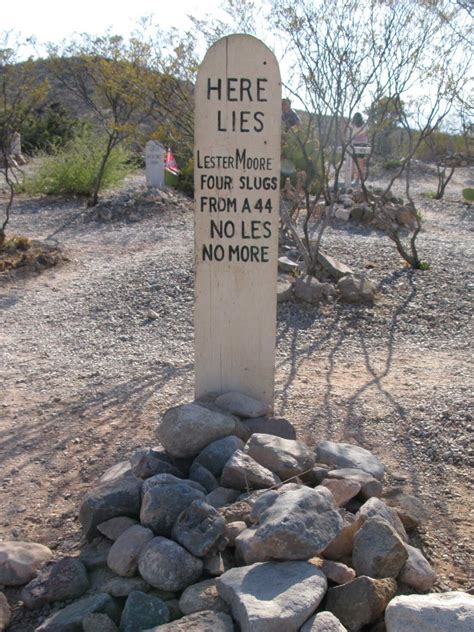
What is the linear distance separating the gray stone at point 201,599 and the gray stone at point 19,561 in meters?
0.74

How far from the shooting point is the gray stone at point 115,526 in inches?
119

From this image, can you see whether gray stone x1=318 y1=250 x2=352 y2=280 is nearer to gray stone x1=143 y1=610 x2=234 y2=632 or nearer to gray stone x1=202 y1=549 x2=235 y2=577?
gray stone x1=202 y1=549 x2=235 y2=577

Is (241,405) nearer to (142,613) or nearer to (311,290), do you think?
(142,613)

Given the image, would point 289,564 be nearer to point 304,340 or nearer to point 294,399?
point 294,399

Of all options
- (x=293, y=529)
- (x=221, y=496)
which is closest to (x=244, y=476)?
(x=221, y=496)

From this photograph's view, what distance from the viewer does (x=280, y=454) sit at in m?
3.41

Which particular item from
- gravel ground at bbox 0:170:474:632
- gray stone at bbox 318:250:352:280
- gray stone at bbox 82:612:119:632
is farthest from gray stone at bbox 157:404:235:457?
gray stone at bbox 318:250:352:280

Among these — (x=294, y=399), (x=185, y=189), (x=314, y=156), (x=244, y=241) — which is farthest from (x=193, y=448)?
(x=185, y=189)

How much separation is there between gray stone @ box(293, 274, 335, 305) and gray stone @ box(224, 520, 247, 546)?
4.42 metres

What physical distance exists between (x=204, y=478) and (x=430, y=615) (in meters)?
1.29

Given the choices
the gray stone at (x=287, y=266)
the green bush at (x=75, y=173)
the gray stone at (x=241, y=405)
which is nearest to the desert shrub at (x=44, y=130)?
the green bush at (x=75, y=173)

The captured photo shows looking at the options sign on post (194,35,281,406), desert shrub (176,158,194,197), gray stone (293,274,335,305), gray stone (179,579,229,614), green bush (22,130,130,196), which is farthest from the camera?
desert shrub (176,158,194,197)

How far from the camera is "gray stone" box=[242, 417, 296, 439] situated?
3879 mm

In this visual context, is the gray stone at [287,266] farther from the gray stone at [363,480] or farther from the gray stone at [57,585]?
the gray stone at [57,585]
